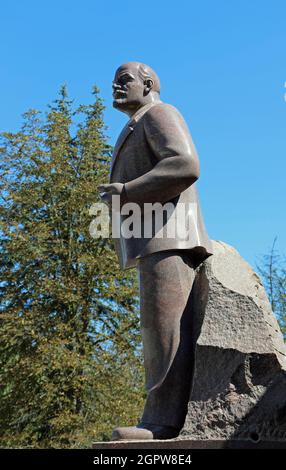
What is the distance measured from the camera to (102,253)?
720 inches

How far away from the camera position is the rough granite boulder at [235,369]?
12.6 feet

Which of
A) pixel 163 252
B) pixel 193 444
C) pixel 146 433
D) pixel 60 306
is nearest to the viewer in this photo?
pixel 193 444

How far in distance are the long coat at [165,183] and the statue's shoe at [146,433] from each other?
3.46 ft

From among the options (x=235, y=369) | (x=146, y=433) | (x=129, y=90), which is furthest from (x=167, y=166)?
(x=146, y=433)

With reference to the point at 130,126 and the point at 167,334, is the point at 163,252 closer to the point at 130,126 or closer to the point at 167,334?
the point at 167,334

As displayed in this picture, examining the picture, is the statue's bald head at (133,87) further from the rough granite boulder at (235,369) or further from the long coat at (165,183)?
the rough granite boulder at (235,369)

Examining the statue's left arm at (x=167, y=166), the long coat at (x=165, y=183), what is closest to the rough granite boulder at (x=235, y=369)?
the long coat at (x=165, y=183)

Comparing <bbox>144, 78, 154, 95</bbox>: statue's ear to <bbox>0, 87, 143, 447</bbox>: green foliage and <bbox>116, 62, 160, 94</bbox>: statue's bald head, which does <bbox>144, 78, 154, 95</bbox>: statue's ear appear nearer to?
<bbox>116, 62, 160, 94</bbox>: statue's bald head

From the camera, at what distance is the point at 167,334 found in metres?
4.20

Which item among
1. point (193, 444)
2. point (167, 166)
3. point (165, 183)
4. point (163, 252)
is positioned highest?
point (167, 166)

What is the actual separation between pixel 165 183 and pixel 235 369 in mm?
1246

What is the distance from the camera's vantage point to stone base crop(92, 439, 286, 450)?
3723 millimetres

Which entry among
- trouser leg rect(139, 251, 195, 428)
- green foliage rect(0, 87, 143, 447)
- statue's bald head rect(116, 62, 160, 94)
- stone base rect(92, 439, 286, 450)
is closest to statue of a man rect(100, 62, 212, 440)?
trouser leg rect(139, 251, 195, 428)

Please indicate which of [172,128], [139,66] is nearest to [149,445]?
[172,128]
